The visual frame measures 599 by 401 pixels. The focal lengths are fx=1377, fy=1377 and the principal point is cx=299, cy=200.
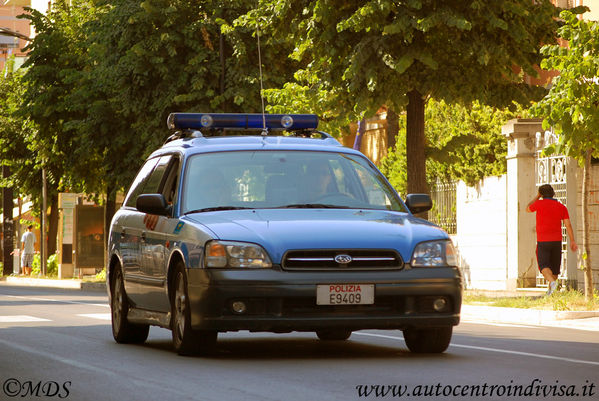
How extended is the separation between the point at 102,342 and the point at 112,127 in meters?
24.1

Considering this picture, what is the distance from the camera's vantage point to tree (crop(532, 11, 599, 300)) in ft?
62.7

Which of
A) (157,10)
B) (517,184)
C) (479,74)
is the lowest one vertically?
(517,184)

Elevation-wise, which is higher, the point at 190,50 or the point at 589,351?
the point at 190,50

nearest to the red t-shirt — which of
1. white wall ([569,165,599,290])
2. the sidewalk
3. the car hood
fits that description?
white wall ([569,165,599,290])

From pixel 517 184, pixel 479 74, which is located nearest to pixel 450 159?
pixel 517 184

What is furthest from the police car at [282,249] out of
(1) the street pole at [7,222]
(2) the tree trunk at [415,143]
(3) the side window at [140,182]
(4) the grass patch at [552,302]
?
(1) the street pole at [7,222]

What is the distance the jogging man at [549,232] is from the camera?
2192 centimetres

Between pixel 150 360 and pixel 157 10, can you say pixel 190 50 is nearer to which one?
pixel 157 10

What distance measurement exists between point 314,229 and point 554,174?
49.4 ft

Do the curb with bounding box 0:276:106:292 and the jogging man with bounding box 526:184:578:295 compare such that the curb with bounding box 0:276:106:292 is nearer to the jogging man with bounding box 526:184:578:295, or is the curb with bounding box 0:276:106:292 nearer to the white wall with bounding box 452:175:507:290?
the white wall with bounding box 452:175:507:290

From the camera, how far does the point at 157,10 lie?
1325 inches

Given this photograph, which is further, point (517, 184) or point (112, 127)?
point (112, 127)

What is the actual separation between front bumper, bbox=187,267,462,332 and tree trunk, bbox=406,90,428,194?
547 inches

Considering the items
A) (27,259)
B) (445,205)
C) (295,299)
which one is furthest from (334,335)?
(27,259)
